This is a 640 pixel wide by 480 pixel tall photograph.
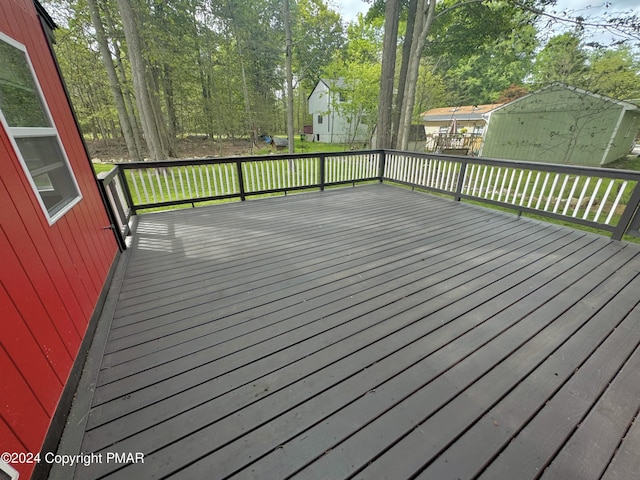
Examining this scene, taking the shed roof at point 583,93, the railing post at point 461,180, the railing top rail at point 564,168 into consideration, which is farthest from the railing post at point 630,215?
the shed roof at point 583,93

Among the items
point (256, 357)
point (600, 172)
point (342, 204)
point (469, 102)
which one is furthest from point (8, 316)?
point (469, 102)

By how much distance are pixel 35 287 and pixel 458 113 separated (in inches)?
875

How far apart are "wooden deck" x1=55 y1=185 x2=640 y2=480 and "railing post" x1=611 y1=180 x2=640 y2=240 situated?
0.23 meters

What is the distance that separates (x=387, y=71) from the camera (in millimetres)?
6836

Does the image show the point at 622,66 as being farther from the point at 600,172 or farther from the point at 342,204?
the point at 342,204

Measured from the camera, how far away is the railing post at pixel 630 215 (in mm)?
3045

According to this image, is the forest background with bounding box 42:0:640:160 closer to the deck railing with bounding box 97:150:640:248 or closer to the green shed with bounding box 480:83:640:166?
the green shed with bounding box 480:83:640:166

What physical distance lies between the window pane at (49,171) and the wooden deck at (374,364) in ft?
2.90

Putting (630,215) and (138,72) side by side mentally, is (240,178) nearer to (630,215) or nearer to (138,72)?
(138,72)

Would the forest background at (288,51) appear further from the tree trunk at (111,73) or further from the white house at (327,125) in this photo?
the white house at (327,125)

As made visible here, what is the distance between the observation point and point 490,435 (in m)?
1.25

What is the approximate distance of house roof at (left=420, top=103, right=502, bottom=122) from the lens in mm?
17617

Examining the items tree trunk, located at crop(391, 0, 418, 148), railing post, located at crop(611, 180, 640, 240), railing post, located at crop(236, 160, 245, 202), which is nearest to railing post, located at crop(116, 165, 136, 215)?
railing post, located at crop(236, 160, 245, 202)

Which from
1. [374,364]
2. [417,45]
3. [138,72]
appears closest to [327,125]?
[417,45]
